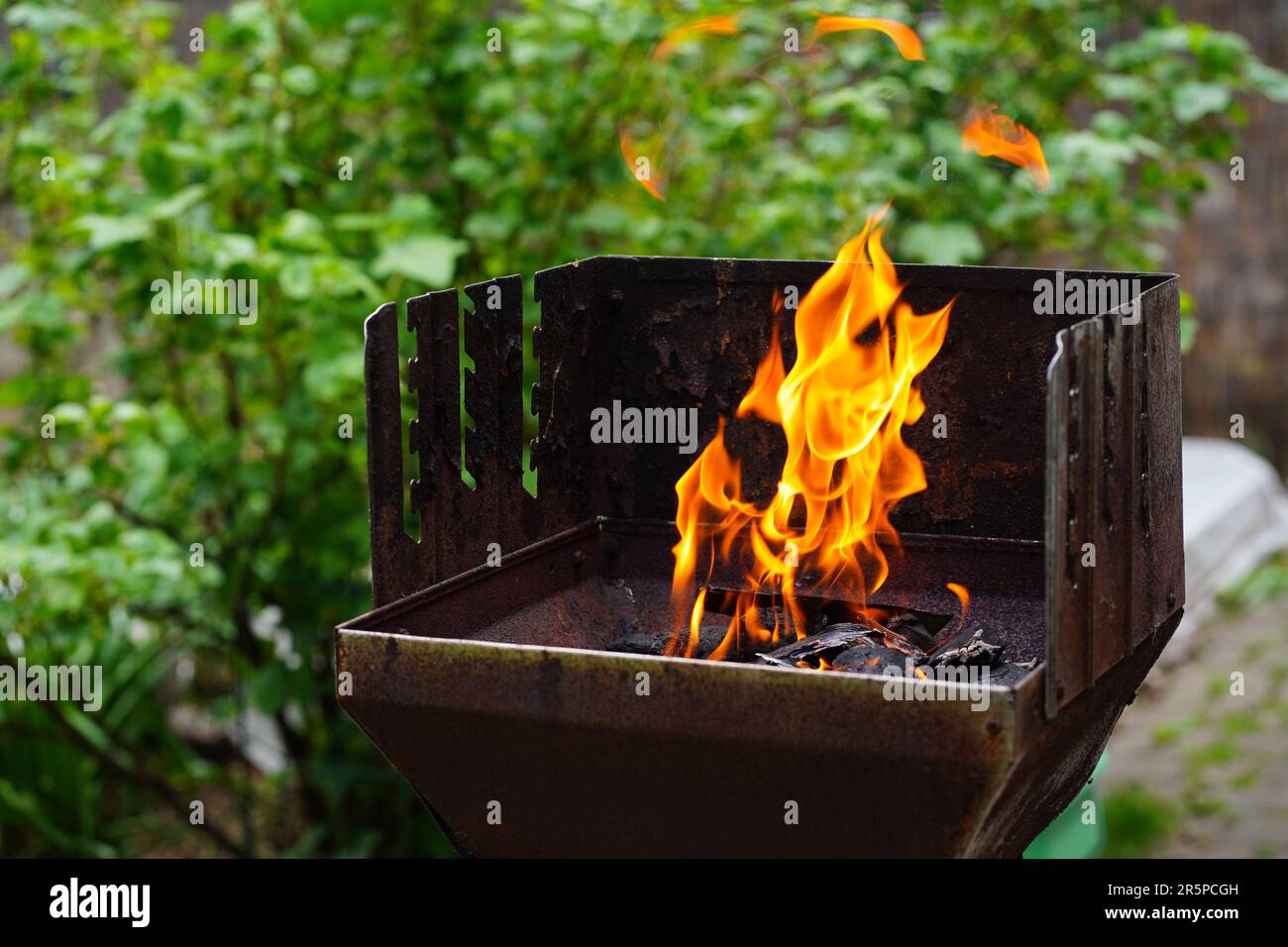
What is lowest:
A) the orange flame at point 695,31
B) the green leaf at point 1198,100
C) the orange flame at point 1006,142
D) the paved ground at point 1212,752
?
the paved ground at point 1212,752

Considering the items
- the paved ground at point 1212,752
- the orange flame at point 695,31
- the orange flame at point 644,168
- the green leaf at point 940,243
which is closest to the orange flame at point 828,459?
the green leaf at point 940,243

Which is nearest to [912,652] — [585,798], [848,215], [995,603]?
[995,603]

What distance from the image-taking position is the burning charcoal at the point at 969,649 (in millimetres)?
2297

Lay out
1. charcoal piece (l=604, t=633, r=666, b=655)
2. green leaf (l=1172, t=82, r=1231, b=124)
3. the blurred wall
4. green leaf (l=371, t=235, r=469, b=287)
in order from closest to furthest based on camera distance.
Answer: charcoal piece (l=604, t=633, r=666, b=655) < green leaf (l=371, t=235, r=469, b=287) < green leaf (l=1172, t=82, r=1231, b=124) < the blurred wall

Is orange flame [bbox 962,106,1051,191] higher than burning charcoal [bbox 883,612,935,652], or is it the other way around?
orange flame [bbox 962,106,1051,191]

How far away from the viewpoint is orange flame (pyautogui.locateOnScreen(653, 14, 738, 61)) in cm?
340

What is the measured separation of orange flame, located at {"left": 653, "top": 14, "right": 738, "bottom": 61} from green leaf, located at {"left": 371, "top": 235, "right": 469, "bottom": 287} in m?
0.65

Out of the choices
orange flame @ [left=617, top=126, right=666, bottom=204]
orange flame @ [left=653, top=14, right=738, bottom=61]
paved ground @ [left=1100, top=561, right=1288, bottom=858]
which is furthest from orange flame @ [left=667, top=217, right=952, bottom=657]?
paved ground @ [left=1100, top=561, right=1288, bottom=858]

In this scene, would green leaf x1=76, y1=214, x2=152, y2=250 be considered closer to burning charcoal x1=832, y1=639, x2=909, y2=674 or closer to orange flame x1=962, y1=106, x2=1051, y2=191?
orange flame x1=962, y1=106, x2=1051, y2=191

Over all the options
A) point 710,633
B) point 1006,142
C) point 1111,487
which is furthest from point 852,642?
point 1006,142

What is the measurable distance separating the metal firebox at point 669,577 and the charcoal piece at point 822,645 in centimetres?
25

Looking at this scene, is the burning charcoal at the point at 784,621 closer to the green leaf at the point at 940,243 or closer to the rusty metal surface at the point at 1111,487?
the rusty metal surface at the point at 1111,487

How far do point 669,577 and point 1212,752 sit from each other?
3065 mm

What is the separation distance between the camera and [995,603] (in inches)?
104
